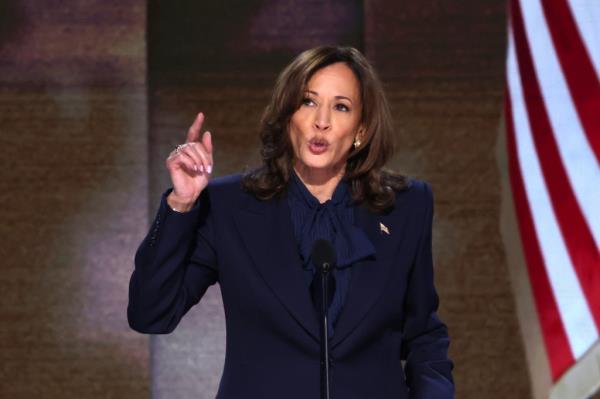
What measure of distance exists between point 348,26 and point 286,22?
0.24 metres

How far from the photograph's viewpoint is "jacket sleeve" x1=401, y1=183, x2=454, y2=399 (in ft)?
6.30

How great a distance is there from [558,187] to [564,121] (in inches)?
9.3

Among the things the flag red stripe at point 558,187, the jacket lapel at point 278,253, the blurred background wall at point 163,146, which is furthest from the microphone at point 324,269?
the blurred background wall at point 163,146

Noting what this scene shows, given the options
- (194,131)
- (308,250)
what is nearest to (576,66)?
(308,250)

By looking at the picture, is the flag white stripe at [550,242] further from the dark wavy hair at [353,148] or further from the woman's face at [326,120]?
the woman's face at [326,120]

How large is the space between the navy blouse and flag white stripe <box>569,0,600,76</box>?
1.84m

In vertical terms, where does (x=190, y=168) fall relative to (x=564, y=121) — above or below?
above

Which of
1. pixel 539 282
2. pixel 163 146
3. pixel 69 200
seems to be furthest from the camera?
pixel 163 146

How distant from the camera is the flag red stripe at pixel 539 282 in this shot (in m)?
3.68

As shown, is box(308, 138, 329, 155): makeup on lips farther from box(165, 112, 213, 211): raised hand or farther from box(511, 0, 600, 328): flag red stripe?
box(511, 0, 600, 328): flag red stripe

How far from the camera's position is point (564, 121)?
369 centimetres

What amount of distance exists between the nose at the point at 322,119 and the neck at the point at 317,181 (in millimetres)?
112

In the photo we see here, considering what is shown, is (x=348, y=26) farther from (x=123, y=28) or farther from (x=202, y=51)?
(x=123, y=28)

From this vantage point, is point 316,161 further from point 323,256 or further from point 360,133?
point 323,256
